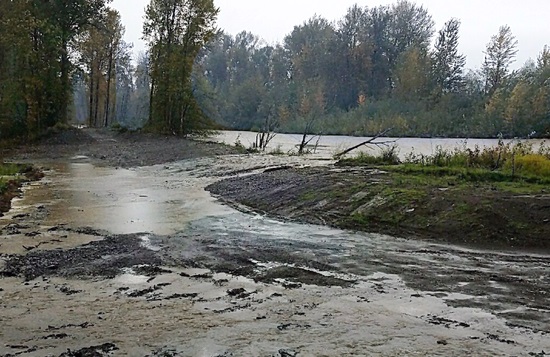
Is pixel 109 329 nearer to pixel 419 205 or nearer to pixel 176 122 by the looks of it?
pixel 419 205

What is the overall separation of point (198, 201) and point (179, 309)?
801 centimetres

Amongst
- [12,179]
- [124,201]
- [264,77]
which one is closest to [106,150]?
[12,179]

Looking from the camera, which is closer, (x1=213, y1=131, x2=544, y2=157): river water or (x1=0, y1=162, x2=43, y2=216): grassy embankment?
(x1=0, y1=162, x2=43, y2=216): grassy embankment

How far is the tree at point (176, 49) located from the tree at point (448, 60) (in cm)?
3866

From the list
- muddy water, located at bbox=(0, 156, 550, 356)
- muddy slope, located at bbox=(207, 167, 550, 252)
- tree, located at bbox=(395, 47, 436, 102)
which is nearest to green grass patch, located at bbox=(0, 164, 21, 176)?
muddy slope, located at bbox=(207, 167, 550, 252)

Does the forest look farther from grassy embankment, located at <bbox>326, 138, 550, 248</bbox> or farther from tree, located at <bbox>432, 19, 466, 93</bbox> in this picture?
grassy embankment, located at <bbox>326, 138, 550, 248</bbox>

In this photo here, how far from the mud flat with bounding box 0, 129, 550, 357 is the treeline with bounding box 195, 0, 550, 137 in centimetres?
4388

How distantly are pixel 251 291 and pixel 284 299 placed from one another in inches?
18.4

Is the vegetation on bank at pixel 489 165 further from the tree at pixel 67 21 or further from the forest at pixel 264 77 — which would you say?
the tree at pixel 67 21

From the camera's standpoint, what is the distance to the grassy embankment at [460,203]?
9305 mm

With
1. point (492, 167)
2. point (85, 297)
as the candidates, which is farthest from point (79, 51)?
point (85, 297)

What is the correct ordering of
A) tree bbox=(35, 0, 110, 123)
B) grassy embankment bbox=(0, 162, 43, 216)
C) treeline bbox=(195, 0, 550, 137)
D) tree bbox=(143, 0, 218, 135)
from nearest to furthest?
grassy embankment bbox=(0, 162, 43, 216) < tree bbox=(35, 0, 110, 123) < tree bbox=(143, 0, 218, 135) < treeline bbox=(195, 0, 550, 137)

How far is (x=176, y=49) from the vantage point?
36.2 metres

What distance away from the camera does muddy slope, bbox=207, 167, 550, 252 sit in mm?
9266
